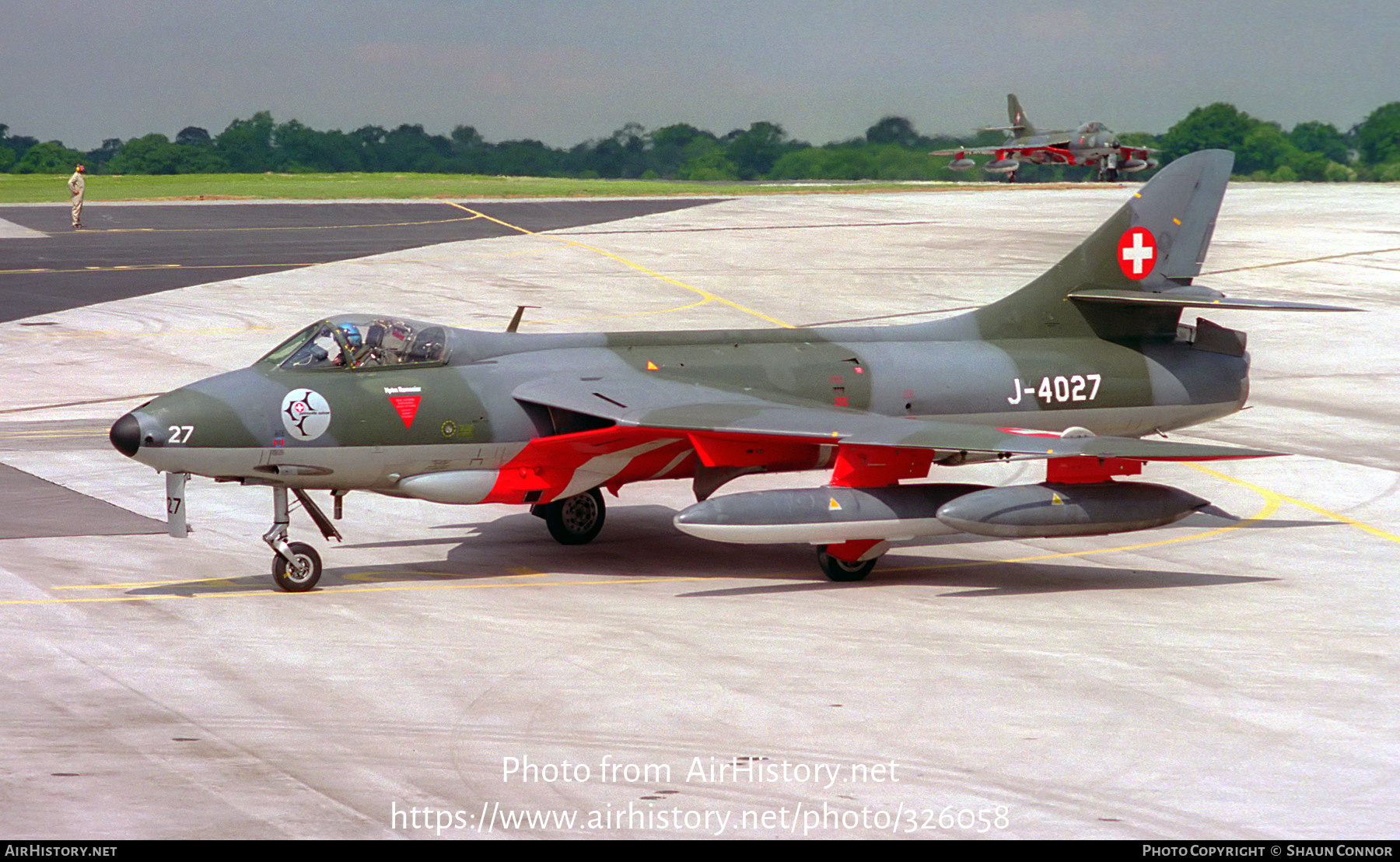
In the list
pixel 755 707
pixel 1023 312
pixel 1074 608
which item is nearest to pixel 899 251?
pixel 1023 312

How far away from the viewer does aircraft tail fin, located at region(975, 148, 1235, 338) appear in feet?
58.5

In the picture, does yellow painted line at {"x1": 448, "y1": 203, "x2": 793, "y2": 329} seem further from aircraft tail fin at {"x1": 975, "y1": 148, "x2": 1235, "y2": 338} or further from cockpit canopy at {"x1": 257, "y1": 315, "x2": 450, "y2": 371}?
cockpit canopy at {"x1": 257, "y1": 315, "x2": 450, "y2": 371}

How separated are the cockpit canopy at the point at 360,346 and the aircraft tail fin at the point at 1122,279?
22.1 ft

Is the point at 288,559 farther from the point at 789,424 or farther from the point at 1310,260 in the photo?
the point at 1310,260

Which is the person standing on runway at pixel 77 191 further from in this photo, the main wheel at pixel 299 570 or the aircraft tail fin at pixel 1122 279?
the aircraft tail fin at pixel 1122 279

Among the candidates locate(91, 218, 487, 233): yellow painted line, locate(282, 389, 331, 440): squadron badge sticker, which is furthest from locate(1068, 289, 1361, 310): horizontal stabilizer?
locate(91, 218, 487, 233): yellow painted line

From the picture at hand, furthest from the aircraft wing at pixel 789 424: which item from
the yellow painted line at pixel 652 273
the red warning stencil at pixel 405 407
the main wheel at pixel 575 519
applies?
the yellow painted line at pixel 652 273

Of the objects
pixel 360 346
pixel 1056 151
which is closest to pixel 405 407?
pixel 360 346

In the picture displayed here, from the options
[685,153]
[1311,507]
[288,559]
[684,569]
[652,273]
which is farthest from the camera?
[685,153]

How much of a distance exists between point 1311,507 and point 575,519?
919 centimetres

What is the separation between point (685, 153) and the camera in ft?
322

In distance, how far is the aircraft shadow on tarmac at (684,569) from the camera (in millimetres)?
14984

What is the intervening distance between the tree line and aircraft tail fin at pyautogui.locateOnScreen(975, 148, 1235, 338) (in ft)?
211

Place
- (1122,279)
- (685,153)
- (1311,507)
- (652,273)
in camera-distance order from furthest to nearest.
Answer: (685,153), (652,273), (1311,507), (1122,279)
